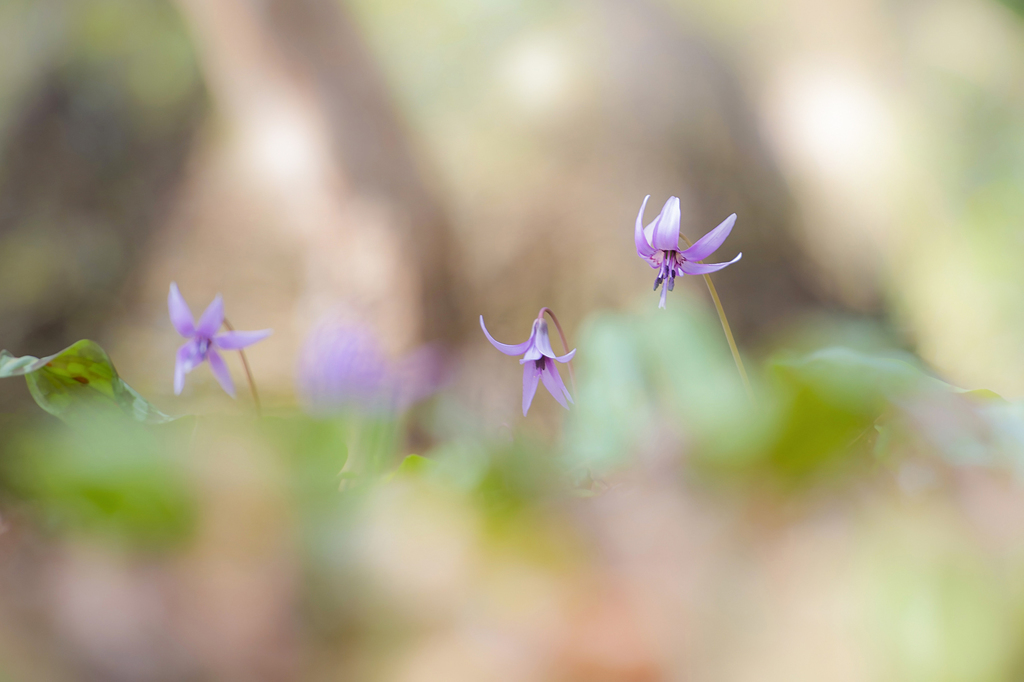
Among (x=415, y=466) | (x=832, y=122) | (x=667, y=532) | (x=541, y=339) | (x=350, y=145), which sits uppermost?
(x=832, y=122)

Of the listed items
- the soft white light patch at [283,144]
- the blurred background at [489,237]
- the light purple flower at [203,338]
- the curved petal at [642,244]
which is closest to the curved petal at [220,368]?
the light purple flower at [203,338]

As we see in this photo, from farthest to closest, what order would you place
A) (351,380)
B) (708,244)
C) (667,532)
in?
(351,380) < (708,244) < (667,532)

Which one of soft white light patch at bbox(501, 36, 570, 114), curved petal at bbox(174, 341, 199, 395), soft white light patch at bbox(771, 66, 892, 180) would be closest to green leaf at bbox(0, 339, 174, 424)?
curved petal at bbox(174, 341, 199, 395)

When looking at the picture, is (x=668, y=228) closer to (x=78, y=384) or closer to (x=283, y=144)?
(x=78, y=384)

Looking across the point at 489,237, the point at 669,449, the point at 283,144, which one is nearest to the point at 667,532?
the point at 669,449

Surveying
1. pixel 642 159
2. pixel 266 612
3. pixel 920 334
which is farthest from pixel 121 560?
pixel 920 334
